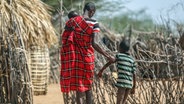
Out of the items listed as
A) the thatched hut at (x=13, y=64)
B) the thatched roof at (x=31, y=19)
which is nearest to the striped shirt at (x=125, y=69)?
the thatched hut at (x=13, y=64)

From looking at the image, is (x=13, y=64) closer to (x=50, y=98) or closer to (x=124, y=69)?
(x=124, y=69)

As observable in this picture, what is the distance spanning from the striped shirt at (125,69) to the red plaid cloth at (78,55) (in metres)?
0.31

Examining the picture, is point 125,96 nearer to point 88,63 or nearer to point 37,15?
point 88,63

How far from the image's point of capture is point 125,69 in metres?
5.70

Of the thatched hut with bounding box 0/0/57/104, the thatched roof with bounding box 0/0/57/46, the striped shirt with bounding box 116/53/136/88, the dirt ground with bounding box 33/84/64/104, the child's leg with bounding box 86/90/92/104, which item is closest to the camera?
the striped shirt with bounding box 116/53/136/88

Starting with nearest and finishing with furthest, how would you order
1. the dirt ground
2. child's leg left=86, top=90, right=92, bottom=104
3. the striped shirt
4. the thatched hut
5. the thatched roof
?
the striped shirt → child's leg left=86, top=90, right=92, bottom=104 → the thatched hut → the thatched roof → the dirt ground

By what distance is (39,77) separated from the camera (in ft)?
39.5

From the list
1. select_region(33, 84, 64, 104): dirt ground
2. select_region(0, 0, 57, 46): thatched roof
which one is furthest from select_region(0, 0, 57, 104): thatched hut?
select_region(33, 84, 64, 104): dirt ground

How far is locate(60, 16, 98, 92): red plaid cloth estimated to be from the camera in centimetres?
575

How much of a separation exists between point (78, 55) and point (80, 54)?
24 mm

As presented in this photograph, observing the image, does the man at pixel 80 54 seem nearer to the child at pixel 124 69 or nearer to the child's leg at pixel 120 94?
the child at pixel 124 69

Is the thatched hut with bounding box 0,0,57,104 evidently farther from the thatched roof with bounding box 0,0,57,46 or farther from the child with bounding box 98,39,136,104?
the child with bounding box 98,39,136,104

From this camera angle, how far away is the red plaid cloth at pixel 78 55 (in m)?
5.75

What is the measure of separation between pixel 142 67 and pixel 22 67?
1700 millimetres
